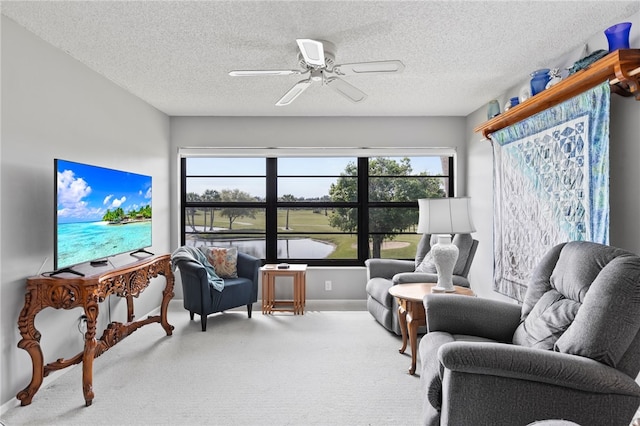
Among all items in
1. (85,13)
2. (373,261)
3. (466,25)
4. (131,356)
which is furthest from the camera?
(373,261)

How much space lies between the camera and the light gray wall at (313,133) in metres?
4.85

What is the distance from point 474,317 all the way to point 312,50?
1.82 metres

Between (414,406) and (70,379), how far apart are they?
7.95 feet

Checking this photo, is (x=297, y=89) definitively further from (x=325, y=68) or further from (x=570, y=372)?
(x=570, y=372)

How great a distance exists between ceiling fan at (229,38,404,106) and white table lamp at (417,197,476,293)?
1132 millimetres

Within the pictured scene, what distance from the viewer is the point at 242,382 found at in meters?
2.70

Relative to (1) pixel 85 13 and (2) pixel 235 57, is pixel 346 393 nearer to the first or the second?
(2) pixel 235 57

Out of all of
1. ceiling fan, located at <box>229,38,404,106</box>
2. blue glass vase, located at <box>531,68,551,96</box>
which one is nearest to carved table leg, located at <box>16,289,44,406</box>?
ceiling fan, located at <box>229,38,404,106</box>

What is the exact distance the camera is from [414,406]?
237 centimetres

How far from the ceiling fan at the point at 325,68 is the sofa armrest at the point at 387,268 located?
6.46 ft

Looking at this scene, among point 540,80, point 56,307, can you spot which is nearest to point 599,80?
point 540,80

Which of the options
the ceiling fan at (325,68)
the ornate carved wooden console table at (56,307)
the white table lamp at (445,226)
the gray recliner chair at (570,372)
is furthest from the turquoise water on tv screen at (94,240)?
the white table lamp at (445,226)

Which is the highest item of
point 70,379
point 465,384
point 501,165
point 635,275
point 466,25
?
point 466,25

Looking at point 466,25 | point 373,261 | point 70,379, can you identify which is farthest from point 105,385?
point 466,25
